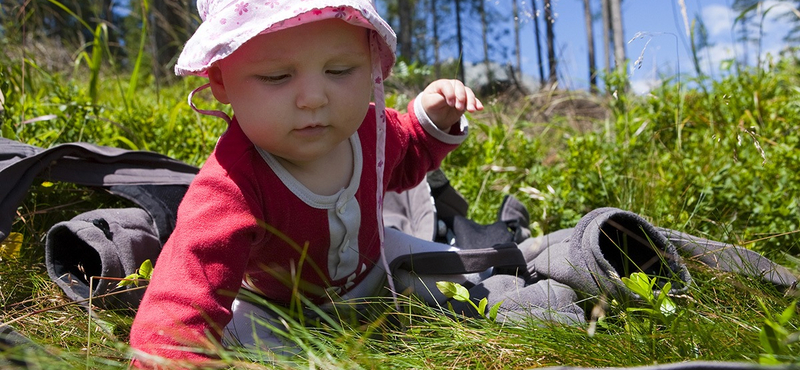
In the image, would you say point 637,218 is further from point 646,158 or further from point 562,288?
point 646,158

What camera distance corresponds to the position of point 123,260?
2035 millimetres

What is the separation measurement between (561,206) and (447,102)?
0.93 meters

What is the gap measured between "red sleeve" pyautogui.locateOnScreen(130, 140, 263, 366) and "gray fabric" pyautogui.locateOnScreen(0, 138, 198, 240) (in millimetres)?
783

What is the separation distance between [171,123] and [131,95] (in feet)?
1.51

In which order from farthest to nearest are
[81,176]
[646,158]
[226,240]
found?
1. [646,158]
2. [81,176]
3. [226,240]

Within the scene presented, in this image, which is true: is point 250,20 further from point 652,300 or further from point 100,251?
point 652,300

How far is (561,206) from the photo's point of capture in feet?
9.18

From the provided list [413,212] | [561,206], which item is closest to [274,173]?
[413,212]

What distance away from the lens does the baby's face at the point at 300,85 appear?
161 centimetres

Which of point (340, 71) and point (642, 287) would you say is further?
point (340, 71)

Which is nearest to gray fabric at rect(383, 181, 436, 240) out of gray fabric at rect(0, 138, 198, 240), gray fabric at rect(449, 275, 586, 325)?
gray fabric at rect(449, 275, 586, 325)

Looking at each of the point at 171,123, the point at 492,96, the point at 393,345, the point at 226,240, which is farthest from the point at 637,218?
the point at 171,123

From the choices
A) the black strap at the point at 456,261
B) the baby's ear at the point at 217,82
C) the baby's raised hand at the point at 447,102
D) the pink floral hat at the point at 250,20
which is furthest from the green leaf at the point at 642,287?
the baby's ear at the point at 217,82

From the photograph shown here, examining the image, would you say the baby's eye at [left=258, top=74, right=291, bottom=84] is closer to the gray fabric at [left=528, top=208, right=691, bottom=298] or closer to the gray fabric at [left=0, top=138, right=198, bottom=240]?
the gray fabric at [left=528, top=208, right=691, bottom=298]
